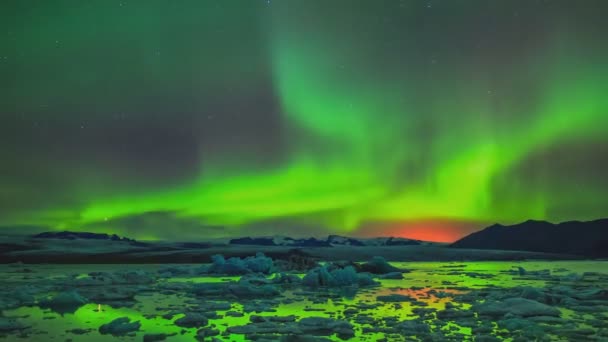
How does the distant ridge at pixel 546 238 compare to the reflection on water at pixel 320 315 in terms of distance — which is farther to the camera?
the distant ridge at pixel 546 238

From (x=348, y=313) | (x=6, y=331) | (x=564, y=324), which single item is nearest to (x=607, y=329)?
(x=564, y=324)

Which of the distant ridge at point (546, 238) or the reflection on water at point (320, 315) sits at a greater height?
the distant ridge at point (546, 238)

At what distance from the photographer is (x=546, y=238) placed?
430 ft

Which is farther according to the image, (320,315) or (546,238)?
(546,238)

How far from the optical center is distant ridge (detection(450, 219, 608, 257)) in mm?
118375

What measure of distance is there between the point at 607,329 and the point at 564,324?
0.93 m

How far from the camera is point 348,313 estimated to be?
44.9 feet

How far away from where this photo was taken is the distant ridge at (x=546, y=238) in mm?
118375

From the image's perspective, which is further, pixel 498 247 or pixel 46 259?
pixel 498 247

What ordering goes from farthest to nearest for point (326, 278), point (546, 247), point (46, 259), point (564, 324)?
point (546, 247) < point (46, 259) < point (326, 278) < point (564, 324)

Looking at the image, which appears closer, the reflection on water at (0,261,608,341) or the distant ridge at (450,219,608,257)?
the reflection on water at (0,261,608,341)

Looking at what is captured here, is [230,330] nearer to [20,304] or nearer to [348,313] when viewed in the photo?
[348,313]

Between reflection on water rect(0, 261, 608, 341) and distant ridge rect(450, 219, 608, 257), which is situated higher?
distant ridge rect(450, 219, 608, 257)

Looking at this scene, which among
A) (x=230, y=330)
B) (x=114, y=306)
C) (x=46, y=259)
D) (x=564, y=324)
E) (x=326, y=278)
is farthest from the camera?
(x=46, y=259)
